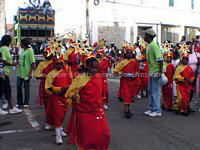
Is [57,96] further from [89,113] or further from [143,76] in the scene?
[143,76]

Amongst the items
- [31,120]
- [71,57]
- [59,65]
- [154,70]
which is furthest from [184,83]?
[31,120]

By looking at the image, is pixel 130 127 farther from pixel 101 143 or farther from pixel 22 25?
pixel 22 25

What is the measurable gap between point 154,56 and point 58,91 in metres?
3.08

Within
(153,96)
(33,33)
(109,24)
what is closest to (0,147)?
(153,96)

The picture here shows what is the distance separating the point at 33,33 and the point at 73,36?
1915 cm

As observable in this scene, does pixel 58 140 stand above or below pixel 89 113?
below

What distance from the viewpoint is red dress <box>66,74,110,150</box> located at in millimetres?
4156

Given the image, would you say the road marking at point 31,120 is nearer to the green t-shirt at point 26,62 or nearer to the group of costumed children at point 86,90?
the group of costumed children at point 86,90

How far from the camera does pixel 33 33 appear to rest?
26828mm

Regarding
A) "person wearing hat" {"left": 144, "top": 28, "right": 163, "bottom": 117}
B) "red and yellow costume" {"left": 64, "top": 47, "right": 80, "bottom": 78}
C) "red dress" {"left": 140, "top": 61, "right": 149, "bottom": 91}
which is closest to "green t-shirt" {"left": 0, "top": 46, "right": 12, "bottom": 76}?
"red and yellow costume" {"left": 64, "top": 47, "right": 80, "bottom": 78}

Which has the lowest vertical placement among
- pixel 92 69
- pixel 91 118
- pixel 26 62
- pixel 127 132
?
pixel 127 132

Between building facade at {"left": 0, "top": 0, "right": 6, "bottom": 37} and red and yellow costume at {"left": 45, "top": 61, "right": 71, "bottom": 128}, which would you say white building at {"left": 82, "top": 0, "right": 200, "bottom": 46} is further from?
building facade at {"left": 0, "top": 0, "right": 6, "bottom": 37}

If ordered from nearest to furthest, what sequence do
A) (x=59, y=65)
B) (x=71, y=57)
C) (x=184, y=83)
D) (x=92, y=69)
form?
1. (x=92, y=69)
2. (x=59, y=65)
3. (x=184, y=83)
4. (x=71, y=57)

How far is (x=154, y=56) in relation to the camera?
733 centimetres
